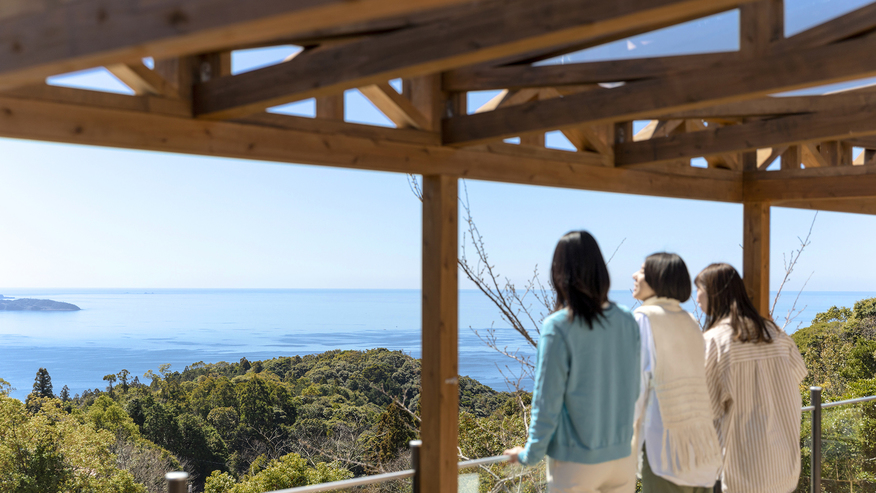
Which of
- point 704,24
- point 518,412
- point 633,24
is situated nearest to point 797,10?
point 704,24

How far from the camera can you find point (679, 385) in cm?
249

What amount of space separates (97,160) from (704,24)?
27.4 m

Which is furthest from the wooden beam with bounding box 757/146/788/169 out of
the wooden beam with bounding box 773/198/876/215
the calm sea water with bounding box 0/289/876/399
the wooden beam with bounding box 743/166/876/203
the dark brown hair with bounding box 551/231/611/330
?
the calm sea water with bounding box 0/289/876/399

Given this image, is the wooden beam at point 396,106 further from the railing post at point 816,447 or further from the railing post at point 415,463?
the railing post at point 816,447

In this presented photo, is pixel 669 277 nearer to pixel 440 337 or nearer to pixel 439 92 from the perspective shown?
pixel 440 337

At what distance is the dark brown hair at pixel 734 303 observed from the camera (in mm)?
2701

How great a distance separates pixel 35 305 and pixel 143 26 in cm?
2537

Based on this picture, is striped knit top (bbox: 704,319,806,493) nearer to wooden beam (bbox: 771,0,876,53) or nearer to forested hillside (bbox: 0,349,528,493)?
wooden beam (bbox: 771,0,876,53)

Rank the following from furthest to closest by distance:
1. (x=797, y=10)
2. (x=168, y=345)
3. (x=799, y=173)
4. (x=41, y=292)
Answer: (x=41, y=292) < (x=168, y=345) < (x=799, y=173) < (x=797, y=10)

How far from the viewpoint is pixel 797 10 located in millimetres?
2826

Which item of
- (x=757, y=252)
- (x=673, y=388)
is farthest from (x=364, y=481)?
(x=757, y=252)

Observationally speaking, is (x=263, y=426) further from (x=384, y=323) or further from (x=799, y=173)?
(x=799, y=173)

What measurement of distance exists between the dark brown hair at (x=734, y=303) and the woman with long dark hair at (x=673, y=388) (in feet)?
0.73

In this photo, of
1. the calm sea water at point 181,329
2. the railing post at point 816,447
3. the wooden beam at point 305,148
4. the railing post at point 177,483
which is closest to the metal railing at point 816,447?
the railing post at point 816,447
